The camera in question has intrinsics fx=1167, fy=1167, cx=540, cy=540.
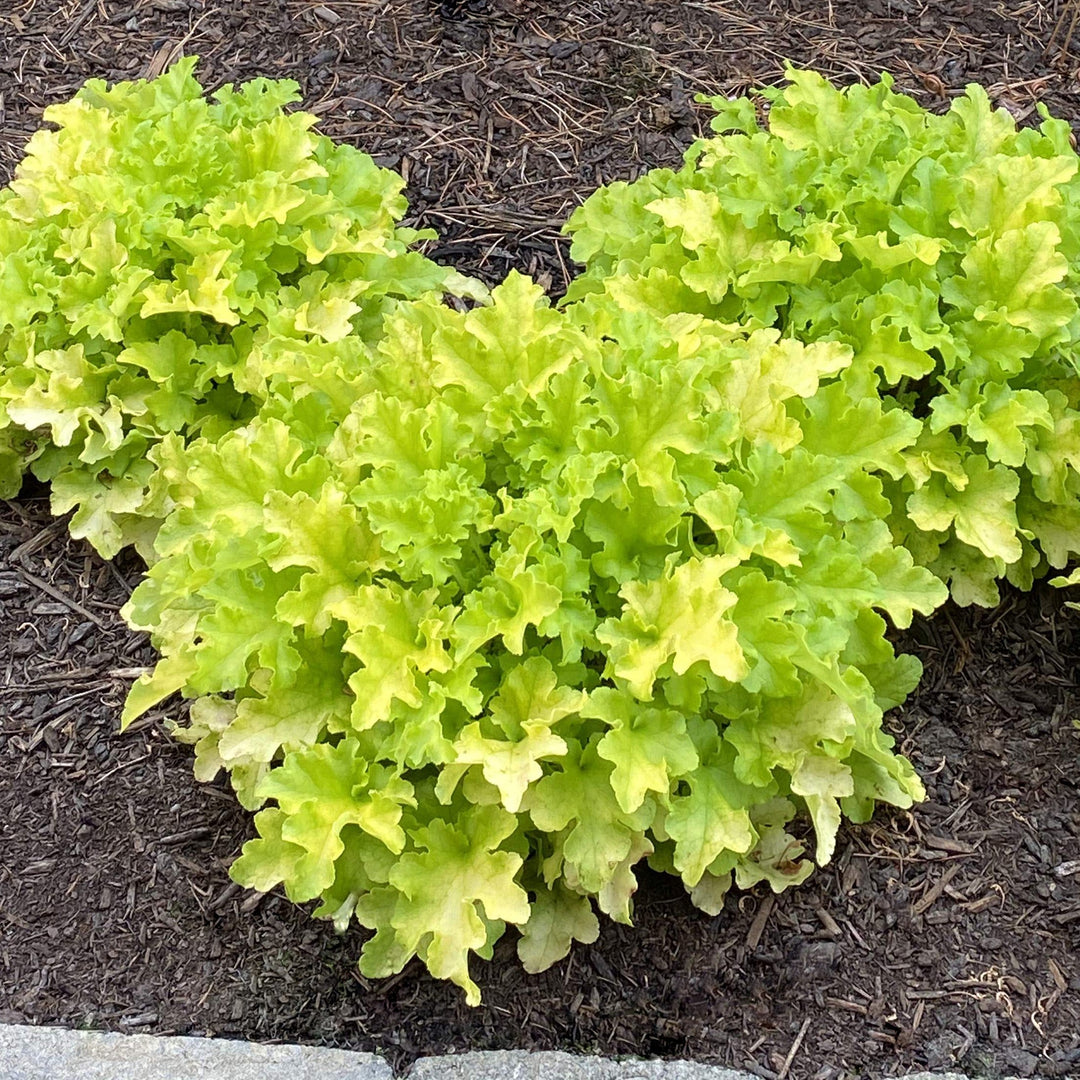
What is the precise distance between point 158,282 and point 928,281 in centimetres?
231

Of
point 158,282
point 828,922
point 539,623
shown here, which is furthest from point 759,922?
point 158,282

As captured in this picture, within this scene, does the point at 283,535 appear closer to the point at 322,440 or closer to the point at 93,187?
the point at 322,440

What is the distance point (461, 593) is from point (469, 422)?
43 centimetres

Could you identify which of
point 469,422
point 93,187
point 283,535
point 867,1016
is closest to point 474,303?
Answer: point 93,187

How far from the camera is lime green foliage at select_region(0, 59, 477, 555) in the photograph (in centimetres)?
356

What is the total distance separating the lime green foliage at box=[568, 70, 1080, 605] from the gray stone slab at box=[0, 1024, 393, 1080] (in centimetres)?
188

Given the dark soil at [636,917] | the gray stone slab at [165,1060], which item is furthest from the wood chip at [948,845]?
the gray stone slab at [165,1060]

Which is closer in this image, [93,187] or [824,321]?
[824,321]

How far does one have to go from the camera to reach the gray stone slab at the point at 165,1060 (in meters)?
2.74

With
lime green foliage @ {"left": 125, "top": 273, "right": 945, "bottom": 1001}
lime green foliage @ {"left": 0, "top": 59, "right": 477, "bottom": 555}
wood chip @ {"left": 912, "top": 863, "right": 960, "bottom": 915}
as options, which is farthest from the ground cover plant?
lime green foliage @ {"left": 0, "top": 59, "right": 477, "bottom": 555}

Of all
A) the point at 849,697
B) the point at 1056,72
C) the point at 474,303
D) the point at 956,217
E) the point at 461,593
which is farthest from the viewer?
the point at 1056,72

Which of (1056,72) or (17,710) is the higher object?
(1056,72)

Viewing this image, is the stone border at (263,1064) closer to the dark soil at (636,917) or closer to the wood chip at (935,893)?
the dark soil at (636,917)

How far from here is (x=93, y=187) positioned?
3.63 metres
